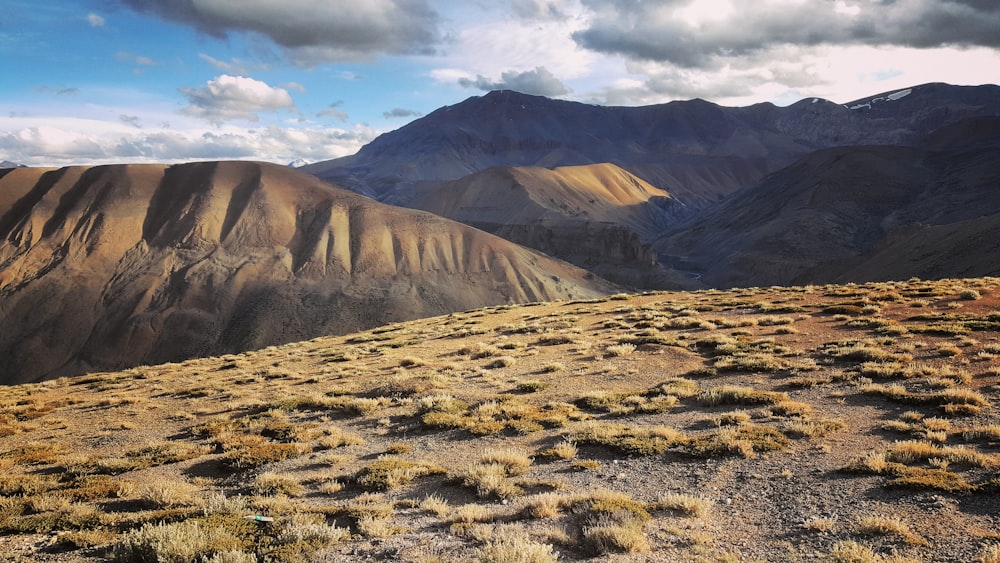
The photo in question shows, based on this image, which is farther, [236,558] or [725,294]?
[725,294]

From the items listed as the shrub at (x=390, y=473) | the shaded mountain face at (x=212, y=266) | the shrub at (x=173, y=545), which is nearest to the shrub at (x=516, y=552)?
the shrub at (x=173, y=545)

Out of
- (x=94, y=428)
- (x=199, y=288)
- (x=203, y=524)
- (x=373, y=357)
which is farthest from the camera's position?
(x=199, y=288)

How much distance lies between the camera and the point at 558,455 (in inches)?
449

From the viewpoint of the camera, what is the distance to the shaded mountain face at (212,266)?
85938 mm

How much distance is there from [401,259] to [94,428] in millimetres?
91218

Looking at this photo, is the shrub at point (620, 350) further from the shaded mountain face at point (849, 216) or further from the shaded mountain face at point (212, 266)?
the shaded mountain face at point (849, 216)

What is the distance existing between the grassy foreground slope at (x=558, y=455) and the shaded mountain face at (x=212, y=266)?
69.2 metres

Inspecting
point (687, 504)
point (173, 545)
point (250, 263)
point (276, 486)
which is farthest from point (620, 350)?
point (250, 263)

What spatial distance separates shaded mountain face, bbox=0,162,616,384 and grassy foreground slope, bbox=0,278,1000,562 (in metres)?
69.2

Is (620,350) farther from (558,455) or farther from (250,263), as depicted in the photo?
(250,263)

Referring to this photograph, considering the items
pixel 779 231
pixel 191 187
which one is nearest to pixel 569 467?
pixel 191 187

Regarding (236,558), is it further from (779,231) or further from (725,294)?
(779,231)

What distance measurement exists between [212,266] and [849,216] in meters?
166

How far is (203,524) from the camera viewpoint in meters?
7.83
